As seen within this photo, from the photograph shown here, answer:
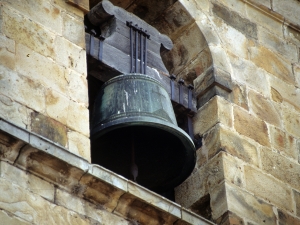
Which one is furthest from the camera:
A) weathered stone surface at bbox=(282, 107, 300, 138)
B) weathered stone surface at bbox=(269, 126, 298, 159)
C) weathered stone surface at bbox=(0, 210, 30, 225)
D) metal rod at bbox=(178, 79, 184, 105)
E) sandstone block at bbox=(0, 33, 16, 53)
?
weathered stone surface at bbox=(282, 107, 300, 138)

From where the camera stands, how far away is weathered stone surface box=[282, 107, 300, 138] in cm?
909

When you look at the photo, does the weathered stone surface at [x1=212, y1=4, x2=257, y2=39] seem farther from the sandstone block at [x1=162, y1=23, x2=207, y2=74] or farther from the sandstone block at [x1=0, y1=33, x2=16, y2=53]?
the sandstone block at [x1=0, y1=33, x2=16, y2=53]

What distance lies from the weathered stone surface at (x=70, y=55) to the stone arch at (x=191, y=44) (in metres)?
1.11

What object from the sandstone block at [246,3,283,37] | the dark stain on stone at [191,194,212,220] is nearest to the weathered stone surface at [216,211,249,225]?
the dark stain on stone at [191,194,212,220]

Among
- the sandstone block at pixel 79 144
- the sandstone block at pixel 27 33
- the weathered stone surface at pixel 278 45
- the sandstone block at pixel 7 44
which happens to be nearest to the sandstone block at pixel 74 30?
the sandstone block at pixel 27 33

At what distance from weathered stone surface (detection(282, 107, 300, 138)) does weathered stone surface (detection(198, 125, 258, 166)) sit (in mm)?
516

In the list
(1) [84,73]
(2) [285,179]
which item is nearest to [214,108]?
(2) [285,179]

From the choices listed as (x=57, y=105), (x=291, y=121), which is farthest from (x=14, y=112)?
(x=291, y=121)

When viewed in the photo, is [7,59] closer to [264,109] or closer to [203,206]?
[203,206]

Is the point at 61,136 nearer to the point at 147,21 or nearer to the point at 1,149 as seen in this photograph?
the point at 1,149

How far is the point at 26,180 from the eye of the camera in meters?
7.01

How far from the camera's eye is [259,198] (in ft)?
27.4

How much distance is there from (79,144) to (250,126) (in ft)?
5.33

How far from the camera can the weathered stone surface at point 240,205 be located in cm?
815
